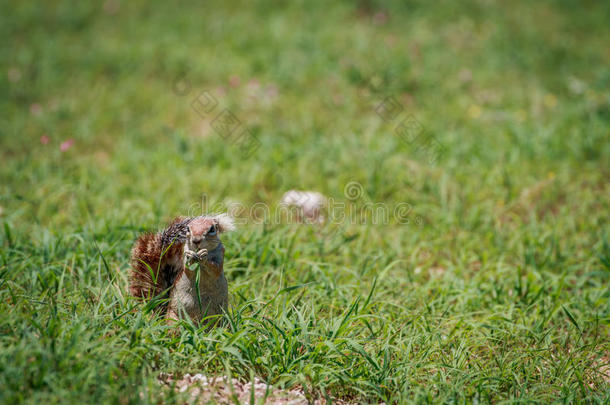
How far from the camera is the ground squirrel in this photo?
192 centimetres

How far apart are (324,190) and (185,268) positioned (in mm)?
2043

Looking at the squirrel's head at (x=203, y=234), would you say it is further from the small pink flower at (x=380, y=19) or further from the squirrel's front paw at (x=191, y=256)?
the small pink flower at (x=380, y=19)

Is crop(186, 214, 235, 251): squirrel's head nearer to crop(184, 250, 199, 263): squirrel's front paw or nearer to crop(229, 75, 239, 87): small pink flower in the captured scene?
crop(184, 250, 199, 263): squirrel's front paw

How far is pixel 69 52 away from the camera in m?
5.80

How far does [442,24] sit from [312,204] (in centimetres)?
450

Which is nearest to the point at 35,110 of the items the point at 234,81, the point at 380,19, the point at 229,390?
the point at 234,81

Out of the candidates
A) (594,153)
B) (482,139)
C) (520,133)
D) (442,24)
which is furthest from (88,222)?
(442,24)

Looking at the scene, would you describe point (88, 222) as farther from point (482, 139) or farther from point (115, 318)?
point (482, 139)

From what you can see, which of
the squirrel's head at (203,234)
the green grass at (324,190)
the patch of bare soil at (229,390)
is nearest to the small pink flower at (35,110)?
the green grass at (324,190)

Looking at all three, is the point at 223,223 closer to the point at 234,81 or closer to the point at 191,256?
the point at 191,256

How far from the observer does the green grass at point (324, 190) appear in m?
1.99

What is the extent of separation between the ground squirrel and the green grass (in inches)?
4.4

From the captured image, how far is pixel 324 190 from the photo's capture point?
151 inches

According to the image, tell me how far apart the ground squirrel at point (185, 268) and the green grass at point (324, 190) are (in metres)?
0.11
